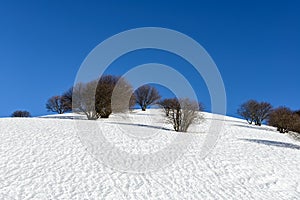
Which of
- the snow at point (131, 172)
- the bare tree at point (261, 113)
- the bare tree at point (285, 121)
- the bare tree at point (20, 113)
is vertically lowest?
the snow at point (131, 172)

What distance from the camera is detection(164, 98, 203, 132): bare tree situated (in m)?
21.2

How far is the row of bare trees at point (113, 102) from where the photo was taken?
21.5 meters

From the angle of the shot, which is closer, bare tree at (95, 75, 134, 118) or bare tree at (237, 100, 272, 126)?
bare tree at (95, 75, 134, 118)

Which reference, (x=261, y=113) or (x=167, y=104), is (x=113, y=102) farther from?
(x=261, y=113)

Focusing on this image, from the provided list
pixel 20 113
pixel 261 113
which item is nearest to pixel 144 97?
pixel 261 113

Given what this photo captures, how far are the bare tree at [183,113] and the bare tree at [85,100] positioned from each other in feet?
34.2

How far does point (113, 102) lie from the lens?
3259 cm

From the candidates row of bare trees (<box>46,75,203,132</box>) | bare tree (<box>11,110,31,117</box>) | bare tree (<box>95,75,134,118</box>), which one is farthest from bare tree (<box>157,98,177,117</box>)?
bare tree (<box>11,110,31,117</box>)

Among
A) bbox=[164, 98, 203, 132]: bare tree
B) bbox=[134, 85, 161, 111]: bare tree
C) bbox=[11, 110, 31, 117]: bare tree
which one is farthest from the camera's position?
bbox=[11, 110, 31, 117]: bare tree

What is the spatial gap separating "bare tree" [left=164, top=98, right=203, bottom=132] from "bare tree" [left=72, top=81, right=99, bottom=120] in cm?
1043

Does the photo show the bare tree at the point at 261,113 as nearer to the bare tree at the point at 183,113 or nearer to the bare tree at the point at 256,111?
the bare tree at the point at 256,111

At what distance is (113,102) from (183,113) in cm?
1345

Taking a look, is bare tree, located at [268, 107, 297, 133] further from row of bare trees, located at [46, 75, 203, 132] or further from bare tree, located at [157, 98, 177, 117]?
bare tree, located at [157, 98, 177, 117]

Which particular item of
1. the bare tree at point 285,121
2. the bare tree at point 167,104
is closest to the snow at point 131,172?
the bare tree at point 167,104
